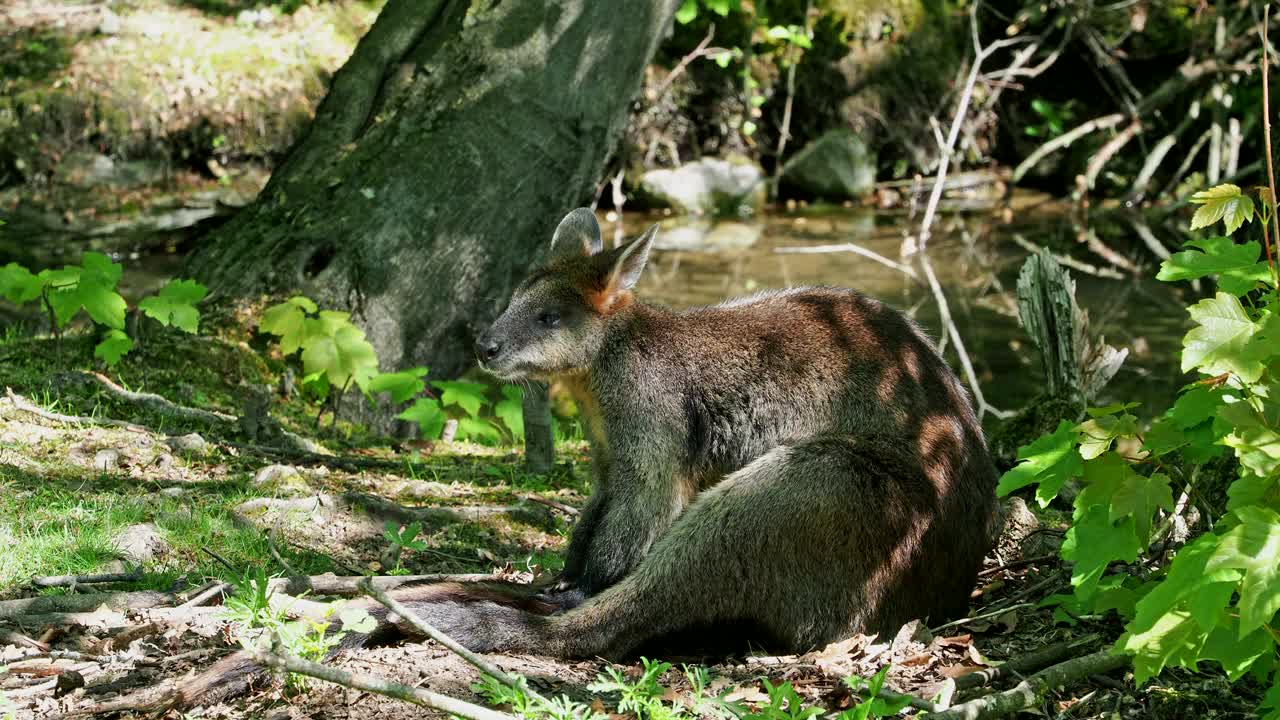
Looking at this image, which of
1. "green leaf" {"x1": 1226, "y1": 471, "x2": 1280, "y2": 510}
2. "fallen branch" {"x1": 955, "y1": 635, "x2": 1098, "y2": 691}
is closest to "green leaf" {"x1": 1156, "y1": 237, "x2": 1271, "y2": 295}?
"green leaf" {"x1": 1226, "y1": 471, "x2": 1280, "y2": 510}

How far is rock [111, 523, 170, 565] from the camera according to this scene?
5383 mm

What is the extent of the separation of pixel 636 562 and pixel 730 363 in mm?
933

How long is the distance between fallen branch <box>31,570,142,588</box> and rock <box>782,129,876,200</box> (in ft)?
54.0

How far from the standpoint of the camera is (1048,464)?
4145 mm

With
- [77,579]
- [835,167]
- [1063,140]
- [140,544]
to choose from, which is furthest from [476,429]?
[835,167]

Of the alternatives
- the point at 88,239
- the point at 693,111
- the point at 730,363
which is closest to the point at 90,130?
the point at 88,239

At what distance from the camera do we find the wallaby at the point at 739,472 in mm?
4766

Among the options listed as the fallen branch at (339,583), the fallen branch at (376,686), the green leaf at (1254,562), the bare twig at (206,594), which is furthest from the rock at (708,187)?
the green leaf at (1254,562)

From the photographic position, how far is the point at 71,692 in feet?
13.4

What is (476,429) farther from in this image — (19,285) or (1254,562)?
(1254,562)

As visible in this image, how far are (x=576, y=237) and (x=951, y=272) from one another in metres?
11.4

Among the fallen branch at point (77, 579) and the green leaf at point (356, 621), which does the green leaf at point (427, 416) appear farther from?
the green leaf at point (356, 621)

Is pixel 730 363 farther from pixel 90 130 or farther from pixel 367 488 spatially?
pixel 90 130

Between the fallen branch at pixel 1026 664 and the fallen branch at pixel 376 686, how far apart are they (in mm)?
1681
